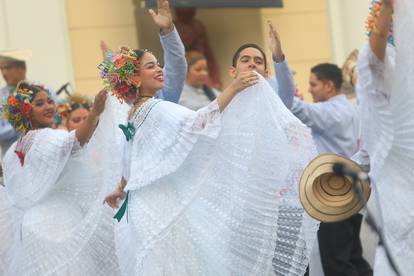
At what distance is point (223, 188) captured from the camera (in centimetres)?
591

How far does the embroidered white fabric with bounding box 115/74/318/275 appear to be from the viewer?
5785mm

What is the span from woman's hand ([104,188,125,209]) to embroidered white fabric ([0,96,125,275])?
449 mm

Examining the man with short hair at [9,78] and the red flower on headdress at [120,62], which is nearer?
the red flower on headdress at [120,62]

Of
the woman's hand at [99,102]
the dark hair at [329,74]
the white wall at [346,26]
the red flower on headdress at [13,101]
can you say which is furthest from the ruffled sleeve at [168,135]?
the white wall at [346,26]

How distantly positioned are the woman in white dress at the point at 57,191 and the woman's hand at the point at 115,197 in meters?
0.51

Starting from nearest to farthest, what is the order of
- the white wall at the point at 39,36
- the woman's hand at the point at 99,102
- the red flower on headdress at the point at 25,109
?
the woman's hand at the point at 99,102
the red flower on headdress at the point at 25,109
the white wall at the point at 39,36

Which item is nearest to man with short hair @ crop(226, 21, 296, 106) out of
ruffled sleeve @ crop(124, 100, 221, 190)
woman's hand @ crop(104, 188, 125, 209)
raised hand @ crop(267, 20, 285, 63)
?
raised hand @ crop(267, 20, 285, 63)

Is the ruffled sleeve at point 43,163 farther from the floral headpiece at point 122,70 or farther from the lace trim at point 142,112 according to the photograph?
the lace trim at point 142,112

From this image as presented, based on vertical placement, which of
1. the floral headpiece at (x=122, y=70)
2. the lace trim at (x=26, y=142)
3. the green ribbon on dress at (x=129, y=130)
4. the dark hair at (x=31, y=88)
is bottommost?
the lace trim at (x=26, y=142)

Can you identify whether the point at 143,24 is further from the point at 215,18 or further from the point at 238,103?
the point at 238,103

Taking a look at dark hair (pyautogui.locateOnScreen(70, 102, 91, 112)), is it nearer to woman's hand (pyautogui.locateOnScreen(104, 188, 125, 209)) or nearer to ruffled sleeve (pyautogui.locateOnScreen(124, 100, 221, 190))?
woman's hand (pyautogui.locateOnScreen(104, 188, 125, 209))

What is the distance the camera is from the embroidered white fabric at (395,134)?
203 inches

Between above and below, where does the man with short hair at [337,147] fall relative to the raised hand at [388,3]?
below

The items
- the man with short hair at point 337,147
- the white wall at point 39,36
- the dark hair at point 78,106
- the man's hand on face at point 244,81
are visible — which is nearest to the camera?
the man's hand on face at point 244,81
